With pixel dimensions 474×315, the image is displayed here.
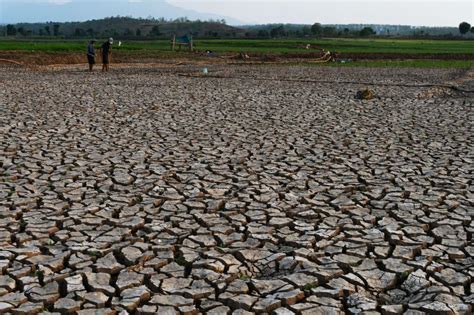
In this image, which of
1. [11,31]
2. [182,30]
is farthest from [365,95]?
[182,30]

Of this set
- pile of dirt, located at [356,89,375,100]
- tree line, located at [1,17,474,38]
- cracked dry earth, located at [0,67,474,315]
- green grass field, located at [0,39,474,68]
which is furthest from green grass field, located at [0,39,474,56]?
tree line, located at [1,17,474,38]

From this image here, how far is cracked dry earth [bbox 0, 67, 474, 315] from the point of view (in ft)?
13.4

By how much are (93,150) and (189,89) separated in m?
9.10

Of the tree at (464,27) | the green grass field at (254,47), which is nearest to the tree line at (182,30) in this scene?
the tree at (464,27)

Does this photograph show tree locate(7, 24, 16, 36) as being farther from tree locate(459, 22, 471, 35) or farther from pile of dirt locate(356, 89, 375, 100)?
pile of dirt locate(356, 89, 375, 100)

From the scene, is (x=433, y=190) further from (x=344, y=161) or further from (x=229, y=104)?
(x=229, y=104)

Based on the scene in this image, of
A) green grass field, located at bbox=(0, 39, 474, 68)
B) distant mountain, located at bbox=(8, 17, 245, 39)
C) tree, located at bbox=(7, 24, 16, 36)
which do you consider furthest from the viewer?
distant mountain, located at bbox=(8, 17, 245, 39)

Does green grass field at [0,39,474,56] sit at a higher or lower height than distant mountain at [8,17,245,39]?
lower

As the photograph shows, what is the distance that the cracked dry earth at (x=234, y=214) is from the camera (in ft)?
13.4

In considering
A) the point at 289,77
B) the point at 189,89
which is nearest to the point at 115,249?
the point at 189,89

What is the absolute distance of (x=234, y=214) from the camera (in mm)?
5758

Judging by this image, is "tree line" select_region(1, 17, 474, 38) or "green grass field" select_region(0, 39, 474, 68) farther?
"tree line" select_region(1, 17, 474, 38)

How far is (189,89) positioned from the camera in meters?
17.4

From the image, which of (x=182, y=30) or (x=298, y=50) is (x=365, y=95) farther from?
(x=182, y=30)
